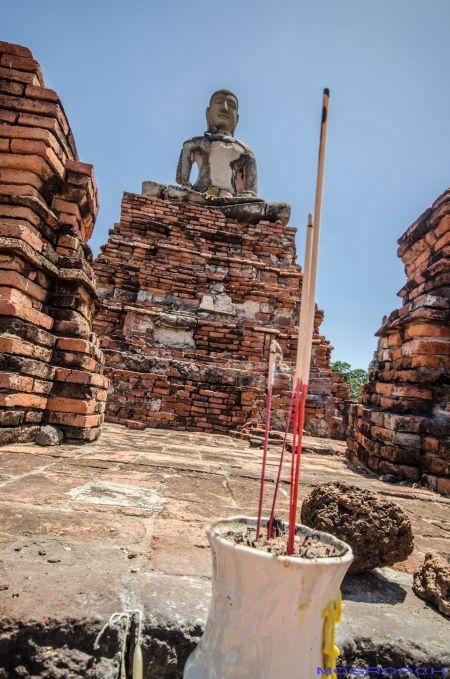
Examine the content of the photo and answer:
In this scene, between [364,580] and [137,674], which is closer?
[137,674]

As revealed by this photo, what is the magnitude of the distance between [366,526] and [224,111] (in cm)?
1024

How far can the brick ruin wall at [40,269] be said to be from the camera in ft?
8.25

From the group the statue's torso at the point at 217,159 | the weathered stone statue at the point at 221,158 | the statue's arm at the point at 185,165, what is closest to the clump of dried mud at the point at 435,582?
the weathered stone statue at the point at 221,158

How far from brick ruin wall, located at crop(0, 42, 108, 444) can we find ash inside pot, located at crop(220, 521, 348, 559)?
2003 mm

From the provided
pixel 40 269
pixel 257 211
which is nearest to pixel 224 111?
pixel 257 211

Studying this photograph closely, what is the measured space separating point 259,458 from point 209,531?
2.92 meters

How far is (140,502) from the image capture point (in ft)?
5.65

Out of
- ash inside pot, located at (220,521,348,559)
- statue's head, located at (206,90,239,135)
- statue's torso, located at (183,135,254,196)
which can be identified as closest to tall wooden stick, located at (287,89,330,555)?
ash inside pot, located at (220,521,348,559)

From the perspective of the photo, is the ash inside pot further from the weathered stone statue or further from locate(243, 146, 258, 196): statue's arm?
locate(243, 146, 258, 196): statue's arm

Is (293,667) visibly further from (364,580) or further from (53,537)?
(53,537)

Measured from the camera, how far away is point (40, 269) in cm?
280

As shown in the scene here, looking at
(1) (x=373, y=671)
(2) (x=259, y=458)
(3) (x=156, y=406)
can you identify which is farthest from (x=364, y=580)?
(3) (x=156, y=406)

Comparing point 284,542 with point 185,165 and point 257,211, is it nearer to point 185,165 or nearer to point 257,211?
point 257,211

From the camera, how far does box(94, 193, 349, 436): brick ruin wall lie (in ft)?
19.1
